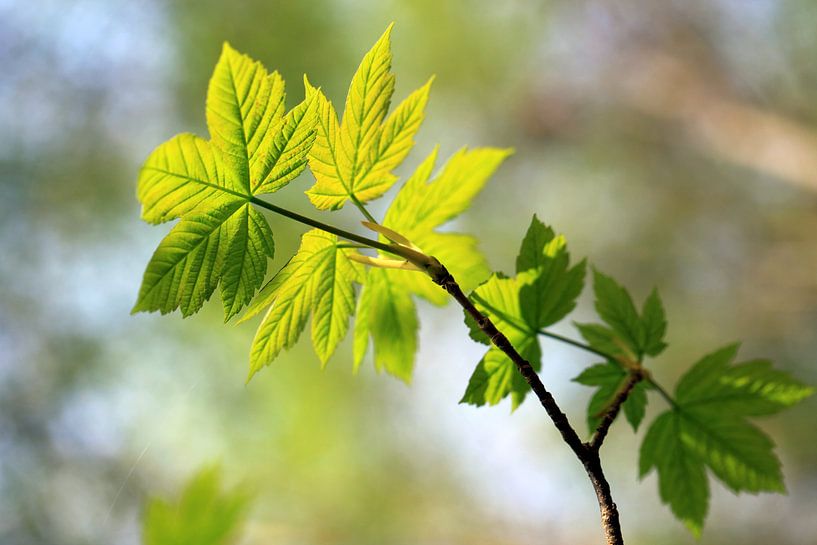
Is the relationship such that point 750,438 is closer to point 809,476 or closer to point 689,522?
point 689,522

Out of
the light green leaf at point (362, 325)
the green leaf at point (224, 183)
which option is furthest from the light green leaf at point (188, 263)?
the light green leaf at point (362, 325)

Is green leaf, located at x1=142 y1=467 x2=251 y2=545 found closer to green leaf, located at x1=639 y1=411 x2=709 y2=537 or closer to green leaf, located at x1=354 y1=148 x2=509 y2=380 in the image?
green leaf, located at x1=354 y1=148 x2=509 y2=380

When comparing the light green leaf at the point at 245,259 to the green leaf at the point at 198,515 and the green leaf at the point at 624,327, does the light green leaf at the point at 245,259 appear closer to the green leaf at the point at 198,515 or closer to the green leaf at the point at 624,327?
the green leaf at the point at 198,515

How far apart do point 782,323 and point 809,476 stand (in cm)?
49

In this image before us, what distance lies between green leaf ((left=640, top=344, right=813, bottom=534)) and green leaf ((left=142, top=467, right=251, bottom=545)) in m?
0.27

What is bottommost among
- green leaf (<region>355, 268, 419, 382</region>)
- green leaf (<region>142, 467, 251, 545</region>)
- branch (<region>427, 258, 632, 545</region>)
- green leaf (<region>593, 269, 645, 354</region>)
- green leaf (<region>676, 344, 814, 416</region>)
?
green leaf (<region>142, 467, 251, 545</region>)

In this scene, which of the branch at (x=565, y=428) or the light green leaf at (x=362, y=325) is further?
the light green leaf at (x=362, y=325)

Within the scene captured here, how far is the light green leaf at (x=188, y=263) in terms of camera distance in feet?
0.90

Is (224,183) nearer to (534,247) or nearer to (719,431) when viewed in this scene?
(534,247)

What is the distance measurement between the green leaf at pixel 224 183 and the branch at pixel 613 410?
160 millimetres

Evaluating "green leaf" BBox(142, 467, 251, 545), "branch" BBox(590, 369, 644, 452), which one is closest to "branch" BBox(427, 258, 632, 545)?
"branch" BBox(590, 369, 644, 452)

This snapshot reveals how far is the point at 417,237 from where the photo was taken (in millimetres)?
384

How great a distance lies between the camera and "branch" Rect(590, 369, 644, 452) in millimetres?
286

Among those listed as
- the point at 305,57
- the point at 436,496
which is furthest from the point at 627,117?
the point at 436,496
